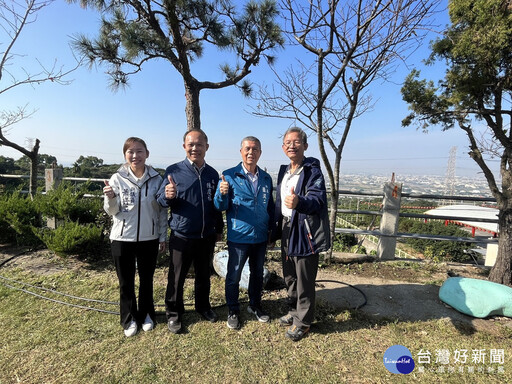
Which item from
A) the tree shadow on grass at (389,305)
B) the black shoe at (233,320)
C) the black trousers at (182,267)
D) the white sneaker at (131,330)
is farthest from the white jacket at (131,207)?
the tree shadow on grass at (389,305)

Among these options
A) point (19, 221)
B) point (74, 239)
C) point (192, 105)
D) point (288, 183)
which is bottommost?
point (74, 239)

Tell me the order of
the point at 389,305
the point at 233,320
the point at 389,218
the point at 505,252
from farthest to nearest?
the point at 389,218 < the point at 505,252 < the point at 389,305 < the point at 233,320

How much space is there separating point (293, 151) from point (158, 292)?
7.64 ft

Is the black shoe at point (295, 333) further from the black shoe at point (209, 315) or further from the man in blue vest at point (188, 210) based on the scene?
the man in blue vest at point (188, 210)

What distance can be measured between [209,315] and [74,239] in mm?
2421

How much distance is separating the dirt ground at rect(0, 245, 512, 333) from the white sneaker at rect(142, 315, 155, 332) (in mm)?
1852

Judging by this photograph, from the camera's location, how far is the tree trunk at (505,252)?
11.2 feet

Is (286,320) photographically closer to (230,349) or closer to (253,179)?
(230,349)

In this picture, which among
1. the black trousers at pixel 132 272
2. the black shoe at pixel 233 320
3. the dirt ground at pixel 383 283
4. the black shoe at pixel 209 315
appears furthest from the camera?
the dirt ground at pixel 383 283

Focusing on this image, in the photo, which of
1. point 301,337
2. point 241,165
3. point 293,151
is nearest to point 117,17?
point 241,165

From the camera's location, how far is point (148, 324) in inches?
96.7

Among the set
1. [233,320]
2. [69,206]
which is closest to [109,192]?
[233,320]

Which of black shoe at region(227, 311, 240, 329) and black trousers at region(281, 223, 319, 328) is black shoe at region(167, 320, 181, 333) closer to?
black shoe at region(227, 311, 240, 329)

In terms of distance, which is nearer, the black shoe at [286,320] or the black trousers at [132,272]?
the black trousers at [132,272]
